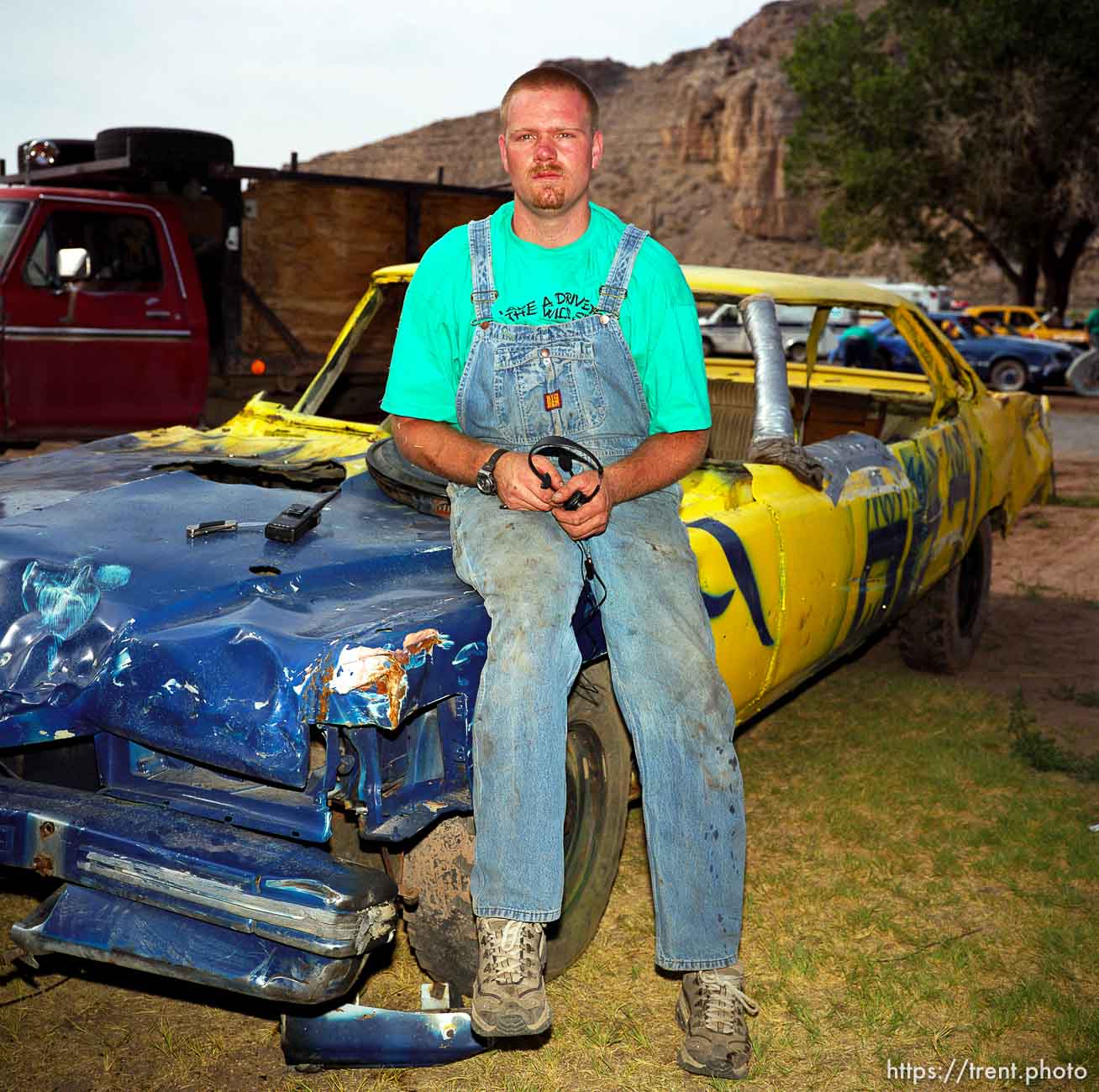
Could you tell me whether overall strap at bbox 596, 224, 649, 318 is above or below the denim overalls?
above

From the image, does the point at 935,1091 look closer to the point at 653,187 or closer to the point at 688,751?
the point at 688,751

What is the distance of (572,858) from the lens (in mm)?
3039

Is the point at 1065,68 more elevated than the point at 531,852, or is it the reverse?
the point at 1065,68

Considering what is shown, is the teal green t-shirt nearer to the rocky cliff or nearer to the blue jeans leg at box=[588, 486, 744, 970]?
the blue jeans leg at box=[588, 486, 744, 970]

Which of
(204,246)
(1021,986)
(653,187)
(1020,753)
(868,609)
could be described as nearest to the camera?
(1021,986)

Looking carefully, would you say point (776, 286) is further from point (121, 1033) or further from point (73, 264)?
point (73, 264)

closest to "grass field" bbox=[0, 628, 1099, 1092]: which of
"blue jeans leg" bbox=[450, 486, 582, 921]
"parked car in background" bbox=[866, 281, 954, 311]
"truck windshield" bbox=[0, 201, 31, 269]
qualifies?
"blue jeans leg" bbox=[450, 486, 582, 921]

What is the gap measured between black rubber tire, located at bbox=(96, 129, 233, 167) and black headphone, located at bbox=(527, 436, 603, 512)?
669 cm

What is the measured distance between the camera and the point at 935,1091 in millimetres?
2785

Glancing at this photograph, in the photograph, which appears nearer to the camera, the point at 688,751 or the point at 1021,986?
the point at 688,751

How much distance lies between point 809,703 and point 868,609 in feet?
3.83

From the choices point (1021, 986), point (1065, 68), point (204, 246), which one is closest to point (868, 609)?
point (1021, 986)

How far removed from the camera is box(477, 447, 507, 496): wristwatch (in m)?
2.79

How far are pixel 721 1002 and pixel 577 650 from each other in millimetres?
798
